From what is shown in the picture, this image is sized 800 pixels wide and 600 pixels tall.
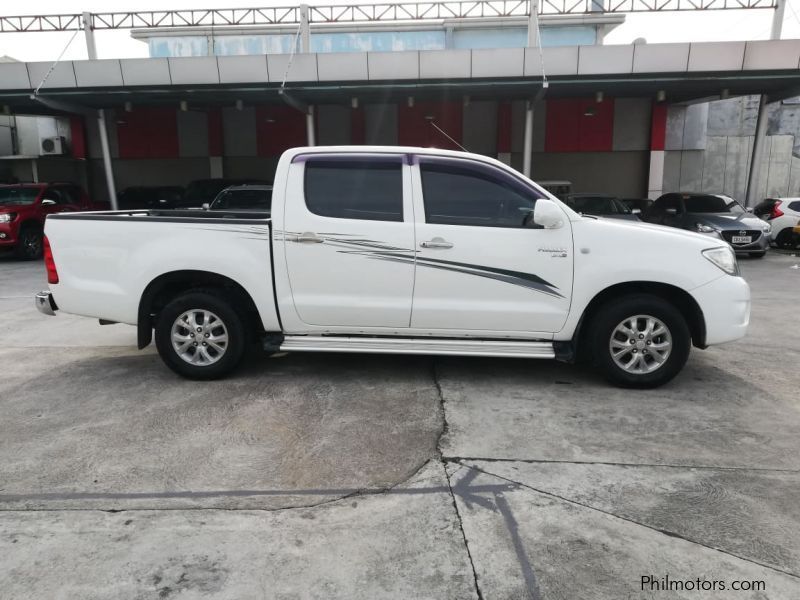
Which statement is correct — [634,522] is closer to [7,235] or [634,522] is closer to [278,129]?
[7,235]

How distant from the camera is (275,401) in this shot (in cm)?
485

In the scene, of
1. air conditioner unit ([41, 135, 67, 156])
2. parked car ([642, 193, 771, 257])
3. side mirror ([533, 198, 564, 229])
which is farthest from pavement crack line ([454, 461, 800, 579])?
air conditioner unit ([41, 135, 67, 156])

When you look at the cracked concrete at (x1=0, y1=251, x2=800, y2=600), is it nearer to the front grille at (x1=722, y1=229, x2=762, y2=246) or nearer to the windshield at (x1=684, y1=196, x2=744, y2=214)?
the front grille at (x1=722, y1=229, x2=762, y2=246)

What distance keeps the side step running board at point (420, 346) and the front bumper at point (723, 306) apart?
1.30 metres

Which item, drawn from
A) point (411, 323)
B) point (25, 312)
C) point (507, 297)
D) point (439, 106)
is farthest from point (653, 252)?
point (439, 106)

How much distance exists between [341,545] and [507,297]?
2.63m

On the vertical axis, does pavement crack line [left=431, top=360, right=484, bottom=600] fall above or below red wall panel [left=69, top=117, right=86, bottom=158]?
below

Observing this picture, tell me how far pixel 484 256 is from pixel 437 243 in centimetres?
40

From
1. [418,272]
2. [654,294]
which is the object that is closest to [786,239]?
[654,294]

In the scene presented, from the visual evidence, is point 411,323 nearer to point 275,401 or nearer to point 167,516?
point 275,401

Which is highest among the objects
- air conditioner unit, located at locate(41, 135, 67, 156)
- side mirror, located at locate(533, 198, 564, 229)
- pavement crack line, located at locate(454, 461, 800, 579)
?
air conditioner unit, located at locate(41, 135, 67, 156)

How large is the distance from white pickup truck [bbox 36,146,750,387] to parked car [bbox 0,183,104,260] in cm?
1037

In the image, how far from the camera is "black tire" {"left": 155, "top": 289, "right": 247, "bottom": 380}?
515cm

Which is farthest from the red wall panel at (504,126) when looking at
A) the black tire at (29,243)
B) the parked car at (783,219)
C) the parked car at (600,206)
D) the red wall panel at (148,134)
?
the black tire at (29,243)
